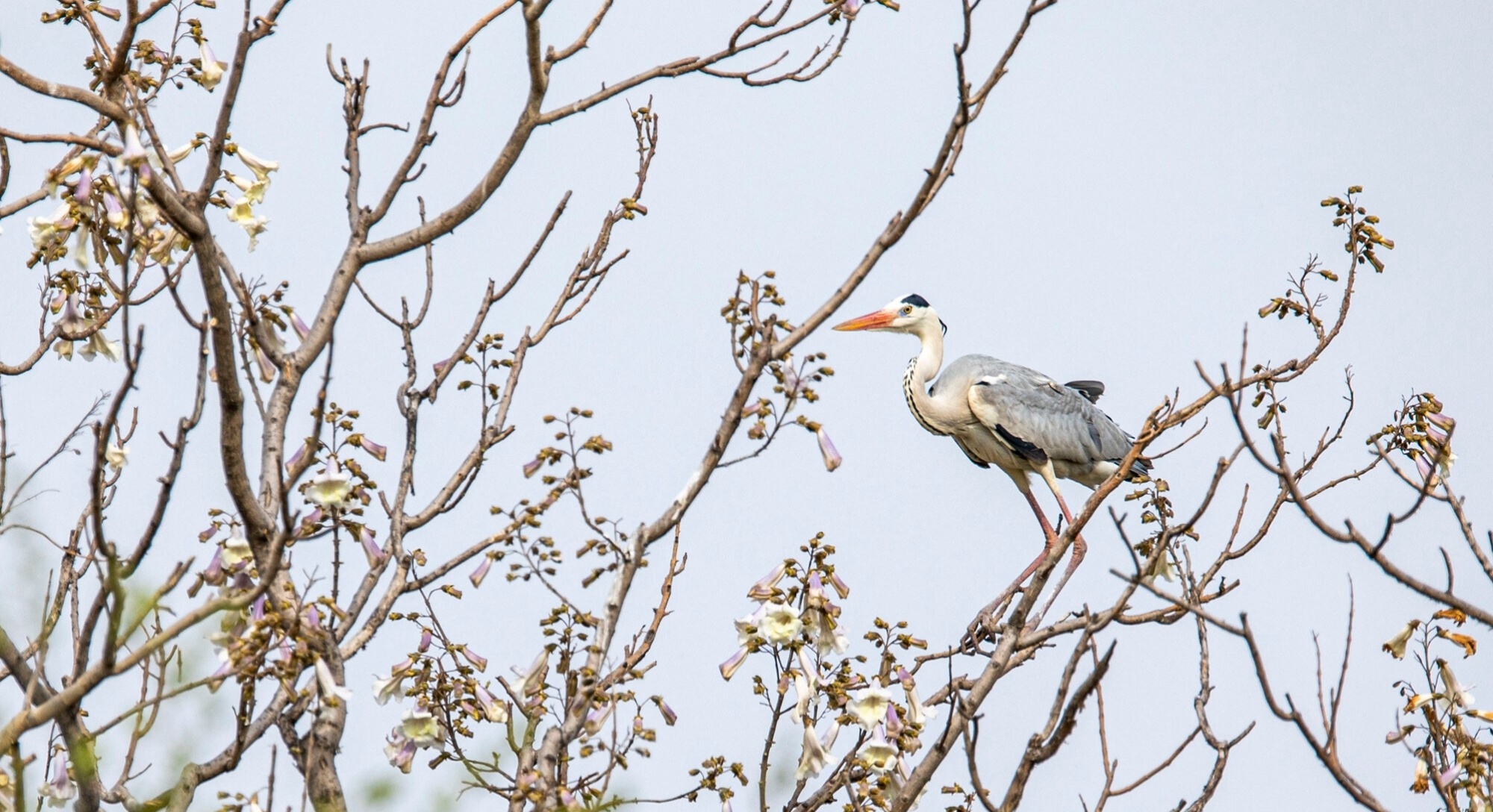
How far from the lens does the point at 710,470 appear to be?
3859mm

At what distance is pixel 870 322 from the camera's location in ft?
32.1

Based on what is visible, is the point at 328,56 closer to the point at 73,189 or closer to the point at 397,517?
the point at 73,189

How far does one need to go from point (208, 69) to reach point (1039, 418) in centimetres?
554

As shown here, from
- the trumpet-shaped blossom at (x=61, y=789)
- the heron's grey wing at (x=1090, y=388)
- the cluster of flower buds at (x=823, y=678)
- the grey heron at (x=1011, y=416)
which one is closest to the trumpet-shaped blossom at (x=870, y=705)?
the cluster of flower buds at (x=823, y=678)

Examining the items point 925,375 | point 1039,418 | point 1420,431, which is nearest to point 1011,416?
point 1039,418

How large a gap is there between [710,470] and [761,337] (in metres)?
0.35

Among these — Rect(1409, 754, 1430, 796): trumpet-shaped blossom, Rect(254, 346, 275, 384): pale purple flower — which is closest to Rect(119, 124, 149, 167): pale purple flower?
Rect(254, 346, 275, 384): pale purple flower

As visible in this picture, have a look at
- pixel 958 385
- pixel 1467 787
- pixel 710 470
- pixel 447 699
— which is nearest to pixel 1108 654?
pixel 710 470

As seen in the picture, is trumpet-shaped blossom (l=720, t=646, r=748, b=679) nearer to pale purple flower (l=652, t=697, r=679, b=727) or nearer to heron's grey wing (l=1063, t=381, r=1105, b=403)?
pale purple flower (l=652, t=697, r=679, b=727)

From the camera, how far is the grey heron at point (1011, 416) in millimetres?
9070

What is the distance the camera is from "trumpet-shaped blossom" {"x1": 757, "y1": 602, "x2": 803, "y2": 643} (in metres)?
4.13

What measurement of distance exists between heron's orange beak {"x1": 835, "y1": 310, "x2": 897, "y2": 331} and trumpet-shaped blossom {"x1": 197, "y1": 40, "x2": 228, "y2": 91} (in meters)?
5.45

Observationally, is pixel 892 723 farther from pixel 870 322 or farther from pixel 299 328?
pixel 870 322

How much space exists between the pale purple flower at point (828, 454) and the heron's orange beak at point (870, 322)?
5498 millimetres
